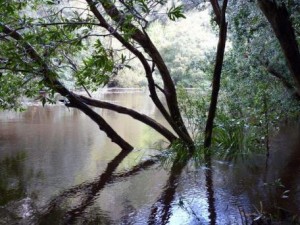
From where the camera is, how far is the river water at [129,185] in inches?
176

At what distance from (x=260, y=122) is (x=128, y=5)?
6070 millimetres

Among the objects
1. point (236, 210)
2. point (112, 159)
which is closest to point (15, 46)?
point (236, 210)

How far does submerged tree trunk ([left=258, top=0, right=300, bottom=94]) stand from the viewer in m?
5.12

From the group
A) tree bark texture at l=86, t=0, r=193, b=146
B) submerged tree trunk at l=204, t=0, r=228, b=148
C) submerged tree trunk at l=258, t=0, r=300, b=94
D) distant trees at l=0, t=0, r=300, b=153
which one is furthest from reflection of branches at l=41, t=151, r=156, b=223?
submerged tree trunk at l=258, t=0, r=300, b=94

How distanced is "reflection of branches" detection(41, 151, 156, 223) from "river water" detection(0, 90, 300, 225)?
12 millimetres

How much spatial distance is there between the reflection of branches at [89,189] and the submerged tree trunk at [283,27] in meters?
3.12

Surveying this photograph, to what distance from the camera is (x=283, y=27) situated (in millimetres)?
5328

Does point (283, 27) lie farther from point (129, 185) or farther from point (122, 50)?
point (129, 185)

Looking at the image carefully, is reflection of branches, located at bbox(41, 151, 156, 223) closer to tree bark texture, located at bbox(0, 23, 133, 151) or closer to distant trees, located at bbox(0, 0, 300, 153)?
tree bark texture, located at bbox(0, 23, 133, 151)

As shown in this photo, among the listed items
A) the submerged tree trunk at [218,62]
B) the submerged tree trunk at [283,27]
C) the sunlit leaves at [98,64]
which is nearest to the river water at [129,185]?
the submerged tree trunk at [218,62]

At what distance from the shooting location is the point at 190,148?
7.56 m

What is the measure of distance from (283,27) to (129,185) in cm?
316

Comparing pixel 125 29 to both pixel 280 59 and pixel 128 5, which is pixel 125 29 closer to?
pixel 128 5

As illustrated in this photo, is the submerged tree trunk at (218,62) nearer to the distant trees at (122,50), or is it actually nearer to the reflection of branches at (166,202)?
the distant trees at (122,50)
